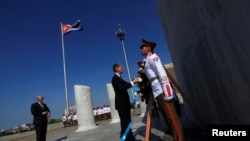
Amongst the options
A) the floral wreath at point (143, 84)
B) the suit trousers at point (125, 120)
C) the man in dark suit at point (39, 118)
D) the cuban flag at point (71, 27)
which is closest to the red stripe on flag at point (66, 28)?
the cuban flag at point (71, 27)

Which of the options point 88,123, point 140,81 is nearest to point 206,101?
point 140,81

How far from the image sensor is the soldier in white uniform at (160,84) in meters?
3.43

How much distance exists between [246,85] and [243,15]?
0.77 meters

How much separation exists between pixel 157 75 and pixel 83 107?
1080cm

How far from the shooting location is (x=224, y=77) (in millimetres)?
3105

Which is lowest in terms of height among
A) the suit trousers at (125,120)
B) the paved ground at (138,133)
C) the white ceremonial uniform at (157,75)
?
the paved ground at (138,133)

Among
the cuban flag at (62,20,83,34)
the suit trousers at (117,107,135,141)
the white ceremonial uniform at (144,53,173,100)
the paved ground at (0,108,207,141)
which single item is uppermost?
the cuban flag at (62,20,83,34)

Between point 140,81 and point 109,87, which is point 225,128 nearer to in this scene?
point 140,81

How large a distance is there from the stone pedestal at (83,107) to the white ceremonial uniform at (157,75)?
10.5 m

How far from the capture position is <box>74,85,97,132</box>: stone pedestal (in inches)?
537

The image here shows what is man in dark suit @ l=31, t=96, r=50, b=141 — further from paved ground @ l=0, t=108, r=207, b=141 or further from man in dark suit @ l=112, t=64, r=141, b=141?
man in dark suit @ l=112, t=64, r=141, b=141

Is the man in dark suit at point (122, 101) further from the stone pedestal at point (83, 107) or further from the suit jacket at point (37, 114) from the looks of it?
the stone pedestal at point (83, 107)

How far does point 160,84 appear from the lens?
371 cm

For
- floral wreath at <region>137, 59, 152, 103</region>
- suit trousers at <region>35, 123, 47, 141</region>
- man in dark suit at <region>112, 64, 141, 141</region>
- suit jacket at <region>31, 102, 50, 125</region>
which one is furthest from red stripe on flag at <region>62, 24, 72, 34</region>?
floral wreath at <region>137, 59, 152, 103</region>
